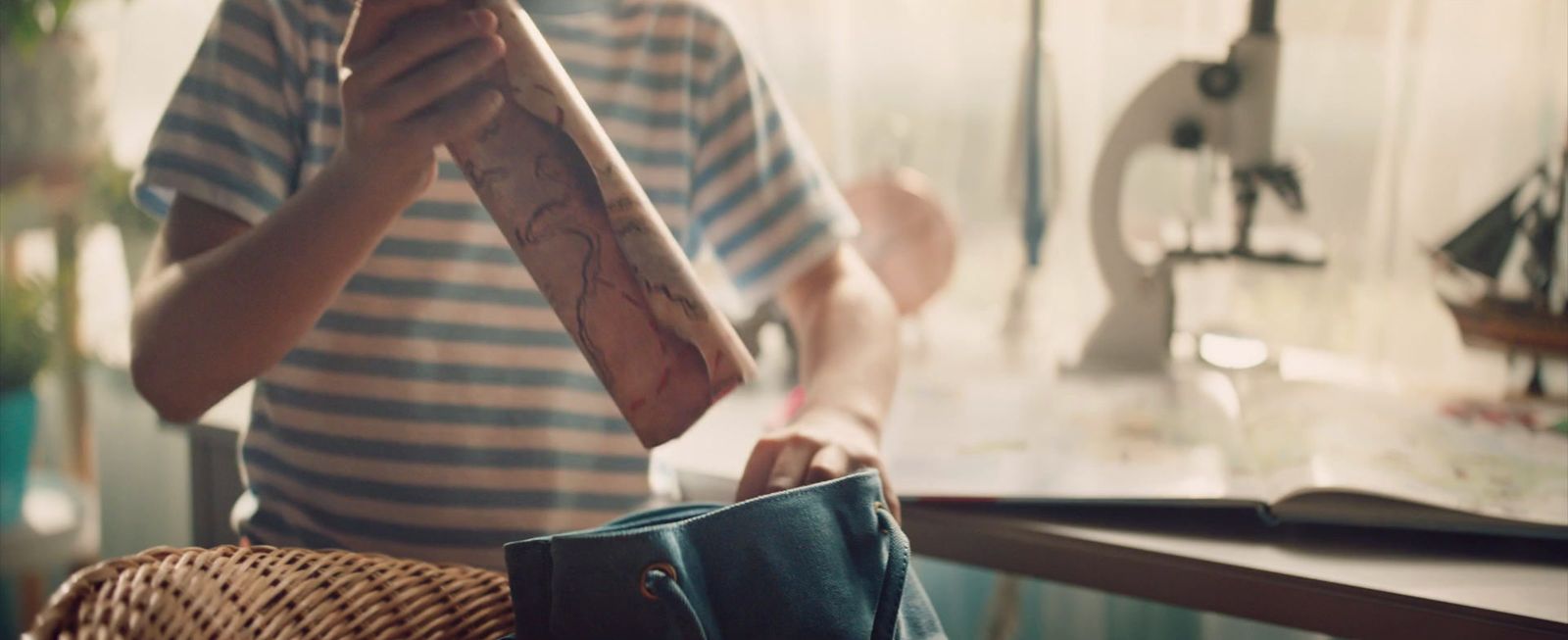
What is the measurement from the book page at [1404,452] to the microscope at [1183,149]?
143 millimetres

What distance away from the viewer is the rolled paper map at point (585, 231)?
56cm

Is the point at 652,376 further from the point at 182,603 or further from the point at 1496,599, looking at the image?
the point at 1496,599

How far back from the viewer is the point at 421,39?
1.81 feet

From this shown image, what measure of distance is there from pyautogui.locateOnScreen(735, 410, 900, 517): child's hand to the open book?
131 millimetres

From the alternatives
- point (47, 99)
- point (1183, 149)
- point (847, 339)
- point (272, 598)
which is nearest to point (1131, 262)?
point (1183, 149)

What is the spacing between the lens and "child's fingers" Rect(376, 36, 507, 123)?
552mm

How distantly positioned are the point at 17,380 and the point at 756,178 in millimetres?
1085

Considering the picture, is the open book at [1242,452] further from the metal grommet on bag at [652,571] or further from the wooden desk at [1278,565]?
the metal grommet on bag at [652,571]

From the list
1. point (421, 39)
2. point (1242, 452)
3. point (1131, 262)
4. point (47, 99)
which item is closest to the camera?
point (421, 39)

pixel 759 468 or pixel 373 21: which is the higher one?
pixel 373 21

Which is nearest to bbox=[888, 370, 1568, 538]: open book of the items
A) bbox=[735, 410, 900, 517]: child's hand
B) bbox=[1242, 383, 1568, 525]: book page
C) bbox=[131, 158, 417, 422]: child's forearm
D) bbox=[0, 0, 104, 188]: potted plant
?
bbox=[1242, 383, 1568, 525]: book page

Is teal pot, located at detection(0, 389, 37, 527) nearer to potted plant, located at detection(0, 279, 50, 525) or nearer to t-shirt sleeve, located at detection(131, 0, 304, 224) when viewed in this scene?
potted plant, located at detection(0, 279, 50, 525)

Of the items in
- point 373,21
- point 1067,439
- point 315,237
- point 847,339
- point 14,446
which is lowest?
point 14,446

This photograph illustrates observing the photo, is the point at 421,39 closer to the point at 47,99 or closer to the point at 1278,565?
the point at 1278,565
